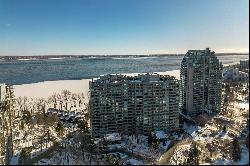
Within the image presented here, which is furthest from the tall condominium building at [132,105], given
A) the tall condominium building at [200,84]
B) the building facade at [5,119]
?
the building facade at [5,119]

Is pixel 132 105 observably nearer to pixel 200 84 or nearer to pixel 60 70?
pixel 200 84

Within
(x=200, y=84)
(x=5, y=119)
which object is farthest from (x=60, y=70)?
(x=5, y=119)

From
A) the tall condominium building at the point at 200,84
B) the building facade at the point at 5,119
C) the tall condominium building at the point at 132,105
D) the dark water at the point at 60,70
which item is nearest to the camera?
the building facade at the point at 5,119

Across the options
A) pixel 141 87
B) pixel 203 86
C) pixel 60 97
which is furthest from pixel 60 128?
pixel 60 97

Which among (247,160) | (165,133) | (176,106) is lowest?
(165,133)

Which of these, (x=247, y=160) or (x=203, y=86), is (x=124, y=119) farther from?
(x=247, y=160)

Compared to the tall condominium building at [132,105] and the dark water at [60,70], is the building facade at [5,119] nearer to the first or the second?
the tall condominium building at [132,105]
